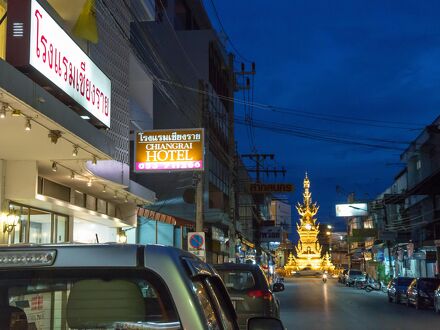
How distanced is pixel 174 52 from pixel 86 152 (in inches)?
1365

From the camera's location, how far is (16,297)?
3.18 meters

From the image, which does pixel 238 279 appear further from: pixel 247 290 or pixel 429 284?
pixel 429 284

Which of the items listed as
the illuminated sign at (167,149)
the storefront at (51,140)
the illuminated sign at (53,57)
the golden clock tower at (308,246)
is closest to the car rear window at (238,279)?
the storefront at (51,140)

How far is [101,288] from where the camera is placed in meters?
3.06

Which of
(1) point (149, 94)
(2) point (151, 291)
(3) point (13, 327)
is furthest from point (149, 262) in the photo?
(1) point (149, 94)

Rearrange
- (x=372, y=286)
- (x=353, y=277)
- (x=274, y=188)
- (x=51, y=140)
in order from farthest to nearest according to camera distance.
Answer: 1. (x=353, y=277)
2. (x=274, y=188)
3. (x=372, y=286)
4. (x=51, y=140)

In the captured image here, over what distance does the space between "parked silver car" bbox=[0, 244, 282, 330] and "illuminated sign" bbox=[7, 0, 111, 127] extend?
27.3 ft

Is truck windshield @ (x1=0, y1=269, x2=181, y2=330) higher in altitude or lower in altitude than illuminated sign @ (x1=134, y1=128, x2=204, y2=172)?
lower

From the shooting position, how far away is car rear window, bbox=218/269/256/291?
506 inches

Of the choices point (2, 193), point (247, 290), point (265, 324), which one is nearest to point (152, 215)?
point (2, 193)

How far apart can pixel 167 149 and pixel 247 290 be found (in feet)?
35.9

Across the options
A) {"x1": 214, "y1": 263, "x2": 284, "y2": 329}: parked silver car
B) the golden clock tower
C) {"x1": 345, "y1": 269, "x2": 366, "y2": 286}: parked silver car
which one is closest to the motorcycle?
{"x1": 345, "y1": 269, "x2": 366, "y2": 286}: parked silver car

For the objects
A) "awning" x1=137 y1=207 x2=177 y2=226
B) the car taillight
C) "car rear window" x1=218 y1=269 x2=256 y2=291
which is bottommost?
the car taillight

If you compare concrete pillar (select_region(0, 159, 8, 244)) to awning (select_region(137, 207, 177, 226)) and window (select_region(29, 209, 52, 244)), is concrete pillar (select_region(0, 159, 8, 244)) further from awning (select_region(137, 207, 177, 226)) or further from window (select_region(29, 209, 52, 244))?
awning (select_region(137, 207, 177, 226))
